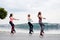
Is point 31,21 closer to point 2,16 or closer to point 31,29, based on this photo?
point 31,29

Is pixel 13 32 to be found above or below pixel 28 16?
below

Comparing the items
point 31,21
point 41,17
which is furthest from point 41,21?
point 31,21

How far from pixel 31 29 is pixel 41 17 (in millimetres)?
5187

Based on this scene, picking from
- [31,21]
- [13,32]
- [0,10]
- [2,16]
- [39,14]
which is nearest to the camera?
[39,14]

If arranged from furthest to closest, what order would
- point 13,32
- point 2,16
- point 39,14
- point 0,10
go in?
point 0,10 → point 2,16 → point 13,32 → point 39,14

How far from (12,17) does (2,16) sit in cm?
4328

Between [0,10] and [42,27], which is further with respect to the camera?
[0,10]

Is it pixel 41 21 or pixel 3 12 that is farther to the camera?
pixel 3 12

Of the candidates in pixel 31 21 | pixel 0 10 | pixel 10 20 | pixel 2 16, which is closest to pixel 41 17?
pixel 31 21

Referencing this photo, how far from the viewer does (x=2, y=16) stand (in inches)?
2805

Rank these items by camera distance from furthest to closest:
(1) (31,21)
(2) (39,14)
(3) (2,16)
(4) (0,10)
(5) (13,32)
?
1. (4) (0,10)
2. (3) (2,16)
3. (5) (13,32)
4. (1) (31,21)
5. (2) (39,14)

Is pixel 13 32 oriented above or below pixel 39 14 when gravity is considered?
below

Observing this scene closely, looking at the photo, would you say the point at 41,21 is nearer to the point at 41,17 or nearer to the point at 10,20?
the point at 41,17

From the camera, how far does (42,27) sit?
78.7 feet
